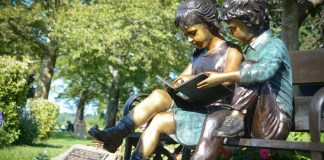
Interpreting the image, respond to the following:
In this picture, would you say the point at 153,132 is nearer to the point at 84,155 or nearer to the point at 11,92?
the point at 84,155

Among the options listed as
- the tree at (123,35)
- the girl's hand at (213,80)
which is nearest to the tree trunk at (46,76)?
the tree at (123,35)

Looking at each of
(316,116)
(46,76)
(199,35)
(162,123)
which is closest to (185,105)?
(162,123)

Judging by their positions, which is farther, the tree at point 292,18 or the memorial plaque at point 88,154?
the tree at point 292,18

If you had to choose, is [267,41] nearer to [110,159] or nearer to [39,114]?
[110,159]

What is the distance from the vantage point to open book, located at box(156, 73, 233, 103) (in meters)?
2.81

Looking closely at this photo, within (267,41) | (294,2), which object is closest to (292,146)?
(267,41)

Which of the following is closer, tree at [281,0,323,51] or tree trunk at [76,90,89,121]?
tree at [281,0,323,51]

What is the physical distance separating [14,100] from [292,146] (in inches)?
351

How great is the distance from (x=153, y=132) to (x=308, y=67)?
5.05ft

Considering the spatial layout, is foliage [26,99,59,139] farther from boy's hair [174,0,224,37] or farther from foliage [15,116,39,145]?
boy's hair [174,0,224,37]

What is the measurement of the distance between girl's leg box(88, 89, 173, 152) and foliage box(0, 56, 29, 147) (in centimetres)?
702

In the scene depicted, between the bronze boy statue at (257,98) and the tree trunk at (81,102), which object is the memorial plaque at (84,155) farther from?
the tree trunk at (81,102)

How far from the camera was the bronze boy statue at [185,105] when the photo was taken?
3.02 meters

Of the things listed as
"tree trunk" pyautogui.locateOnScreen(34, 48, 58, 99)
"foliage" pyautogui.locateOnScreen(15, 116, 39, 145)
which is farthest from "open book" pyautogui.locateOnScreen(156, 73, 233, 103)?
"tree trunk" pyautogui.locateOnScreen(34, 48, 58, 99)
